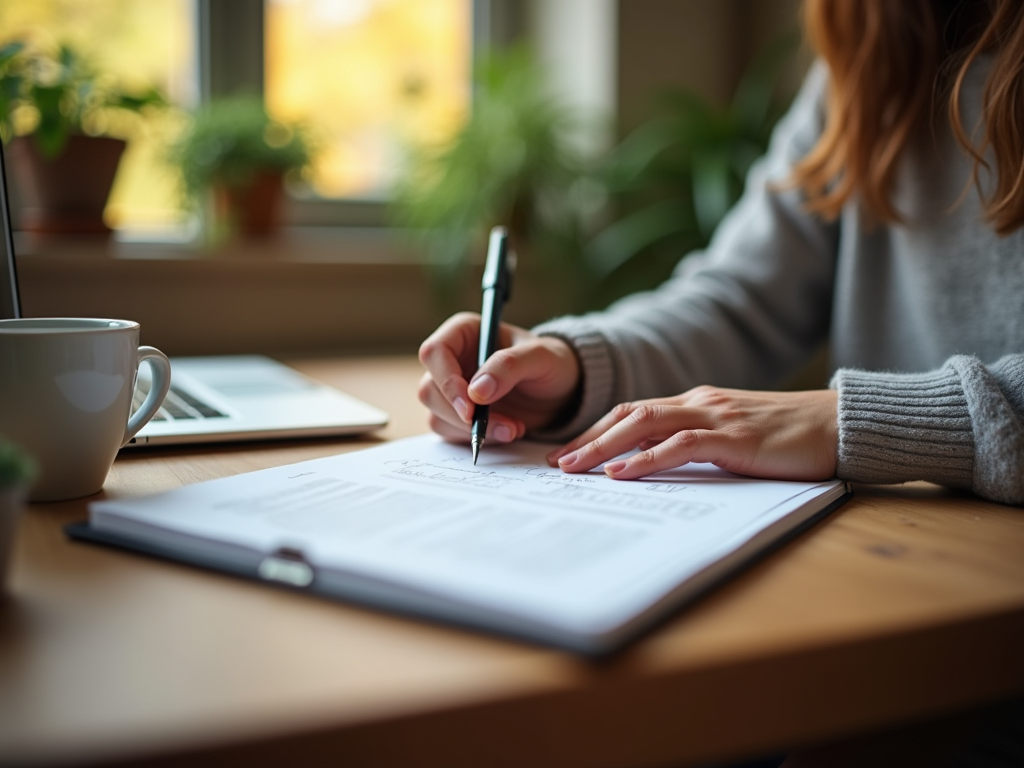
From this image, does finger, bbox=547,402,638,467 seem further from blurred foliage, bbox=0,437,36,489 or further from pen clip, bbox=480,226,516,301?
blurred foliage, bbox=0,437,36,489

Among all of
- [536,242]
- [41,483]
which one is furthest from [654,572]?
[536,242]

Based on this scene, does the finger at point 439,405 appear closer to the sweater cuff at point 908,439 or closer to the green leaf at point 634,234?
the sweater cuff at point 908,439

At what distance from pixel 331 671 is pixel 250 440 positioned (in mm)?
420

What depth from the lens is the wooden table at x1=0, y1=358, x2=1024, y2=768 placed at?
0.28 metres

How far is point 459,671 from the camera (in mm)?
315

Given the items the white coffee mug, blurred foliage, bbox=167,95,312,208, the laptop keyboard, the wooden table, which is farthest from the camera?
blurred foliage, bbox=167,95,312,208

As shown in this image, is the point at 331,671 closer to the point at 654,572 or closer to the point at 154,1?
the point at 654,572

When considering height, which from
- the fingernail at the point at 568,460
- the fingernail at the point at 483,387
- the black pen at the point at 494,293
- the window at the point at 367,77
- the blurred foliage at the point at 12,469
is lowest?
the fingernail at the point at 568,460

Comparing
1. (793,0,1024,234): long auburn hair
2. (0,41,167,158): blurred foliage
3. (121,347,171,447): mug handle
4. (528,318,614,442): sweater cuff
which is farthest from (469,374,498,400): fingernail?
(0,41,167,158): blurred foliage

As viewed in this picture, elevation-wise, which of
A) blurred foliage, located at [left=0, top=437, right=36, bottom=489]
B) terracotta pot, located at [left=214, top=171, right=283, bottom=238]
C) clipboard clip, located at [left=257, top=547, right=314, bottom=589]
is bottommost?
clipboard clip, located at [left=257, top=547, right=314, bottom=589]

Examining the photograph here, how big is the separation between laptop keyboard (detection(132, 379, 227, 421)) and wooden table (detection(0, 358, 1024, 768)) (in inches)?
11.5

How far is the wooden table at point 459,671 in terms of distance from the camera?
285mm

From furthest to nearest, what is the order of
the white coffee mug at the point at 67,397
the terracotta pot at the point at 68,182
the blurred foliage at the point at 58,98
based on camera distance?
the terracotta pot at the point at 68,182, the blurred foliage at the point at 58,98, the white coffee mug at the point at 67,397

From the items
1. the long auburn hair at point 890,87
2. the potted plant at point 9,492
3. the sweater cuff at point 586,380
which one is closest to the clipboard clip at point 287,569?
the potted plant at point 9,492
